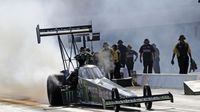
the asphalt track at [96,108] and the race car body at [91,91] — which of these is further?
the asphalt track at [96,108]

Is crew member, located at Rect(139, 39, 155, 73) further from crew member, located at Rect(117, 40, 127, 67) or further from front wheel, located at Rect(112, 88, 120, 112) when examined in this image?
front wheel, located at Rect(112, 88, 120, 112)

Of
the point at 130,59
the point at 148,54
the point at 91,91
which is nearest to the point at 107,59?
the point at 130,59

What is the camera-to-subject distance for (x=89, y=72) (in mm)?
15461

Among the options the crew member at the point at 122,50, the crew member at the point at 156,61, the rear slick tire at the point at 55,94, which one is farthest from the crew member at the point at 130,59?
the rear slick tire at the point at 55,94

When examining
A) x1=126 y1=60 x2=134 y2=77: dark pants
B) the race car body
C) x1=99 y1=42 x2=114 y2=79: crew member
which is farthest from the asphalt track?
x1=126 y1=60 x2=134 y2=77: dark pants

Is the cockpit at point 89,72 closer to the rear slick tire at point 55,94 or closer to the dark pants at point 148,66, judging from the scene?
the rear slick tire at point 55,94

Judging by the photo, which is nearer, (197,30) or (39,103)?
(39,103)

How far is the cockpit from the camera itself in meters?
15.4

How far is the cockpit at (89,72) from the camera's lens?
50.5 ft

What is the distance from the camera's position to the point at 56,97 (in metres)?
16.4

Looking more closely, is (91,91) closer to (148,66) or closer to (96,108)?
(96,108)

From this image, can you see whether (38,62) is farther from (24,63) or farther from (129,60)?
(129,60)

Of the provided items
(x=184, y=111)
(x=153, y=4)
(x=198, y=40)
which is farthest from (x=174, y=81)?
(x=153, y=4)

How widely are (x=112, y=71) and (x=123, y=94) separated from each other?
30.6 feet
